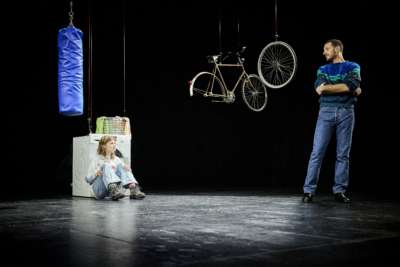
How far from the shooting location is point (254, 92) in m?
6.17

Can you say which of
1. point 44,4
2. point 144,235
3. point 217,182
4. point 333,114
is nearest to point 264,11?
point 217,182

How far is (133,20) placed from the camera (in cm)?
638

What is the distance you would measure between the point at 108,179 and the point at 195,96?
2.98 m

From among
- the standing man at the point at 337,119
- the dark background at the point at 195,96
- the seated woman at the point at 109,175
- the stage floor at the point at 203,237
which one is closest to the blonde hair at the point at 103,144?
the seated woman at the point at 109,175

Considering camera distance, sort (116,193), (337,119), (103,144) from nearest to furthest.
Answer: (337,119)
(116,193)
(103,144)

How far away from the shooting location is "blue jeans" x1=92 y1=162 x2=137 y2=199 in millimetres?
4246

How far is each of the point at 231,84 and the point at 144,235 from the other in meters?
5.25

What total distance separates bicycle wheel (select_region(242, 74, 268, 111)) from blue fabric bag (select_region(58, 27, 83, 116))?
233 cm

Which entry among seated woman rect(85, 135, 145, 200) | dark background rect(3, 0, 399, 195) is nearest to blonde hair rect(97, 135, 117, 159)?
seated woman rect(85, 135, 145, 200)

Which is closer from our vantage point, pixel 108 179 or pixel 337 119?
pixel 337 119

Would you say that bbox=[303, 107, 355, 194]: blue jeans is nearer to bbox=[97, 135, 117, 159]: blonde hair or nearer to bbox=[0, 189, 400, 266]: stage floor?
bbox=[0, 189, 400, 266]: stage floor

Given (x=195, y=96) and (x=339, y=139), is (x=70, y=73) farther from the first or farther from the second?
(x=195, y=96)

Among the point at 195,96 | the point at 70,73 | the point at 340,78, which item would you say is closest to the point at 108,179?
the point at 70,73

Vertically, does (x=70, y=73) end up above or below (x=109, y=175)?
above
